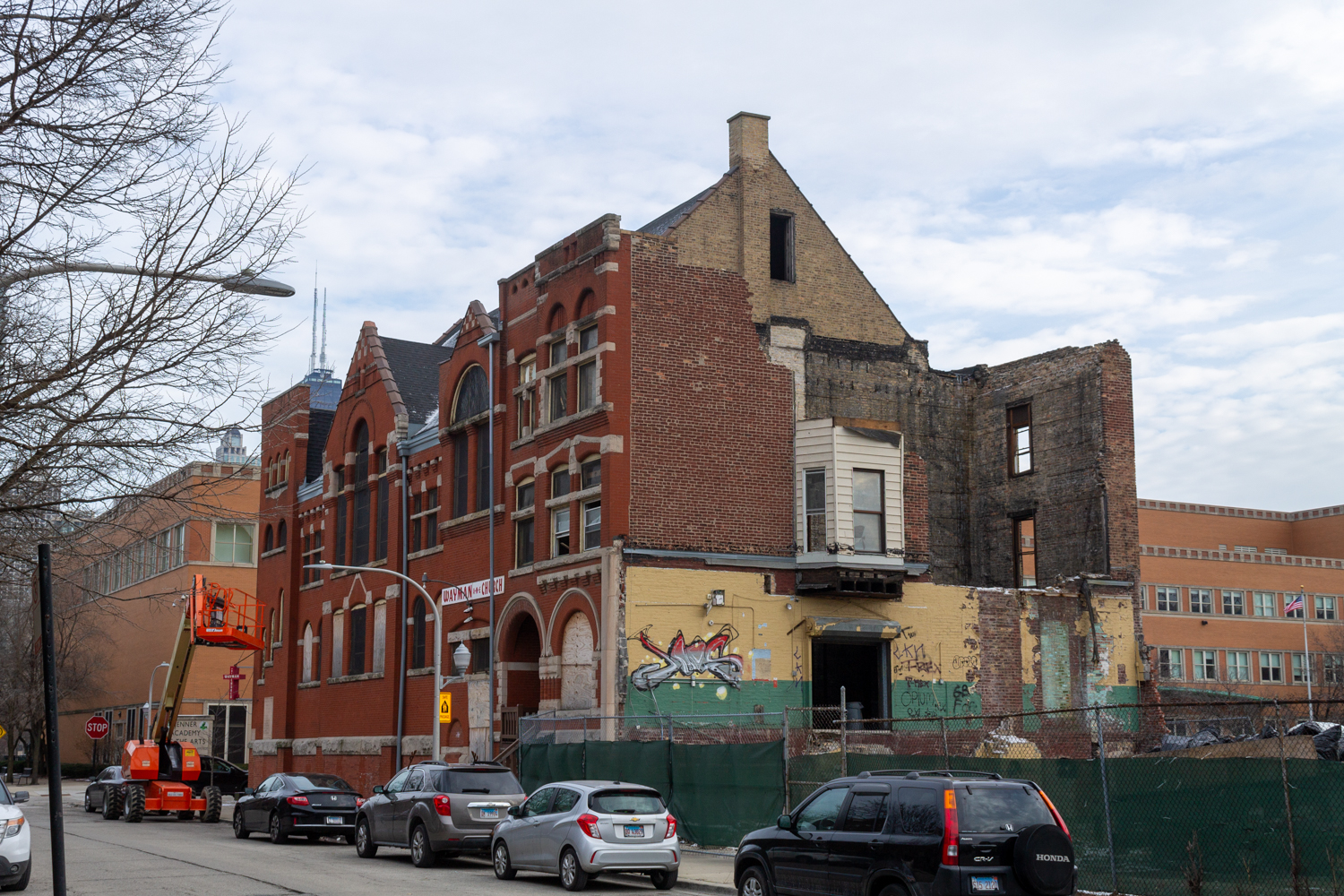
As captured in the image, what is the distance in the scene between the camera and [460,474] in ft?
130

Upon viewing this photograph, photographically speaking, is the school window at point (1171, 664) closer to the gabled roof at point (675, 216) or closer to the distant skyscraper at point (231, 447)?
the gabled roof at point (675, 216)

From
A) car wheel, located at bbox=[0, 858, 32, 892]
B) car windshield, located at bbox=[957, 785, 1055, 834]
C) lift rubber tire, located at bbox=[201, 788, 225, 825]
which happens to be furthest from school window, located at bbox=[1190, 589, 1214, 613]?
car wheel, located at bbox=[0, 858, 32, 892]

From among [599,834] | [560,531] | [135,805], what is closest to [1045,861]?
[599,834]

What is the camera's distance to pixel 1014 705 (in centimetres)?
3512

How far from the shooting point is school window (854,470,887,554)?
33.1 m

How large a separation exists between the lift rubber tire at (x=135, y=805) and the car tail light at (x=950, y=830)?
29.2 meters

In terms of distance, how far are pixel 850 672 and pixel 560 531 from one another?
332 inches

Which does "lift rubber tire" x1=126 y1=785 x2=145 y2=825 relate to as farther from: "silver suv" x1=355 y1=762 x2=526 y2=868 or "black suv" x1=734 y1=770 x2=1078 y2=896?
"black suv" x1=734 y1=770 x2=1078 y2=896

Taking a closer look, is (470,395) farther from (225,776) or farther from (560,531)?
(225,776)

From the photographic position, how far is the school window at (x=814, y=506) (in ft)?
108

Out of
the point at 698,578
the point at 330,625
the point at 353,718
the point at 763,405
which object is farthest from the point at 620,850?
the point at 330,625

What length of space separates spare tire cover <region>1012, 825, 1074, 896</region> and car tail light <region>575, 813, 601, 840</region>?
7.50 metres

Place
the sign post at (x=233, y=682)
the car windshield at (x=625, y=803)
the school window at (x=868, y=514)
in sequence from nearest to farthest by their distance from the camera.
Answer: the car windshield at (x=625, y=803), the school window at (x=868, y=514), the sign post at (x=233, y=682)

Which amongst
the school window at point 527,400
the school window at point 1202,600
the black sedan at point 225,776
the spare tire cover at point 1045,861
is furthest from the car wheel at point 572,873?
the school window at point 1202,600
